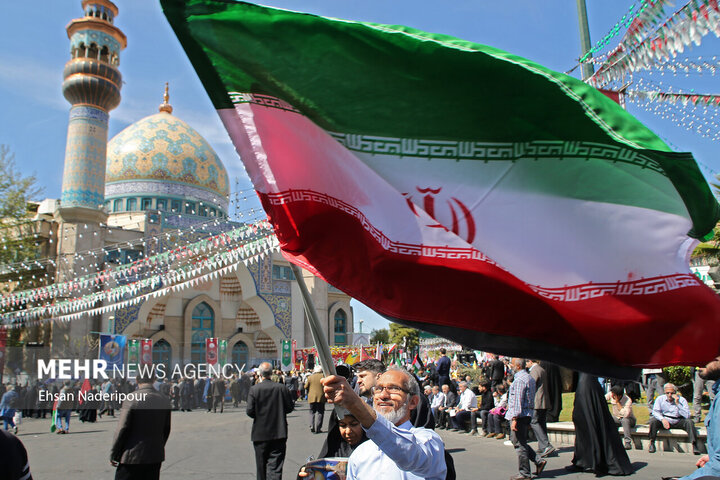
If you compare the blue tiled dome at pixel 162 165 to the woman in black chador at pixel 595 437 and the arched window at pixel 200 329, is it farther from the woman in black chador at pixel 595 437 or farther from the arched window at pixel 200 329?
the woman in black chador at pixel 595 437

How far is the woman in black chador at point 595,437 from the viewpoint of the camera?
6859 mm

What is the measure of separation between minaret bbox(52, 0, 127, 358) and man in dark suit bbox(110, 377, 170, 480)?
905 inches

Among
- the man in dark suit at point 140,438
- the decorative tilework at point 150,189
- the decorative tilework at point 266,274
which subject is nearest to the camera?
the man in dark suit at point 140,438

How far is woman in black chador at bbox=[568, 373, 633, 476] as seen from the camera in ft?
22.5

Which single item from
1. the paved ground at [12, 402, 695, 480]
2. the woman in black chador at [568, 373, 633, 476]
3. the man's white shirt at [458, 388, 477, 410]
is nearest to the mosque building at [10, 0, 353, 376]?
the paved ground at [12, 402, 695, 480]

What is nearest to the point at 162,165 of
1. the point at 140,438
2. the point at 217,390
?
the point at 217,390

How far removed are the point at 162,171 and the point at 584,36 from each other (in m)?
33.6

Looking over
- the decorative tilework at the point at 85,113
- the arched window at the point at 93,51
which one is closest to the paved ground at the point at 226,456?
the decorative tilework at the point at 85,113

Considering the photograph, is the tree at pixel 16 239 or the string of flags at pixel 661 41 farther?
the tree at pixel 16 239

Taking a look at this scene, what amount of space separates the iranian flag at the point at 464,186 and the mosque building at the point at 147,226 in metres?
19.1

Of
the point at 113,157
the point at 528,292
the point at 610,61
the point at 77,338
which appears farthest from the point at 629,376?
the point at 113,157

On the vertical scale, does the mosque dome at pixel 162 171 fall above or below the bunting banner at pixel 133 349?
above

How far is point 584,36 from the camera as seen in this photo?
741 centimetres

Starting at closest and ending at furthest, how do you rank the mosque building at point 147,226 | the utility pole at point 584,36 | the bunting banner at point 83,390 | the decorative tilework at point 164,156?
the utility pole at point 584,36 < the bunting banner at point 83,390 < the mosque building at point 147,226 < the decorative tilework at point 164,156
